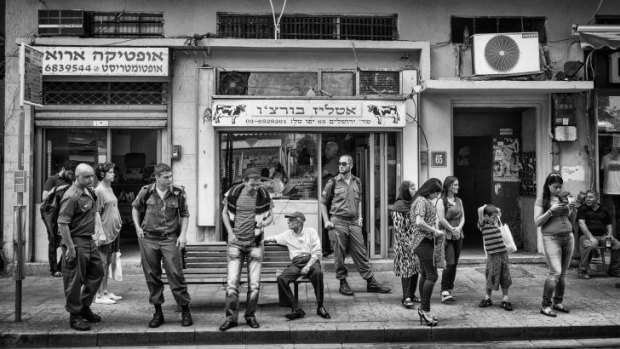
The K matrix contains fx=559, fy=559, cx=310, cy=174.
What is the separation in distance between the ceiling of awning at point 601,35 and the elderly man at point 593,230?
2.61 meters

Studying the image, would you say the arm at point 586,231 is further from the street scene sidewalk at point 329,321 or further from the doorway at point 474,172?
the doorway at point 474,172

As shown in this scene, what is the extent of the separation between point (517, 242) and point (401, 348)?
621 cm

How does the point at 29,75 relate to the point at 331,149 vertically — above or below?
above

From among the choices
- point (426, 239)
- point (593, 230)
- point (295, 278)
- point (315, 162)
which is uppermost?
point (315, 162)

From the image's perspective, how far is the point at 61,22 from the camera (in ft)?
34.0

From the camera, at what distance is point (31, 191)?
1028 centimetres

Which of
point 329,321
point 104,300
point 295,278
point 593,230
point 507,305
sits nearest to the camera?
point 329,321

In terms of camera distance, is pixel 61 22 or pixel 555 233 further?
pixel 61 22

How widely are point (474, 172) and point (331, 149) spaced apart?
4.14m

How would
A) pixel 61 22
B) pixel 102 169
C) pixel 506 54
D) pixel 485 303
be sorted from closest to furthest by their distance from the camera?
pixel 485 303 → pixel 102 169 → pixel 61 22 → pixel 506 54

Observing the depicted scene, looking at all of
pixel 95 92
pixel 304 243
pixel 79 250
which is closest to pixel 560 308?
pixel 304 243

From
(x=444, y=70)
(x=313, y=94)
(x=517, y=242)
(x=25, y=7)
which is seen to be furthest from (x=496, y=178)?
(x=25, y=7)

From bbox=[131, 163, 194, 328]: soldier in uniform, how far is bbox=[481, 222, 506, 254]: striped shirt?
4.15 metres

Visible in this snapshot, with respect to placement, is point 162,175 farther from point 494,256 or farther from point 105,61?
point 494,256
